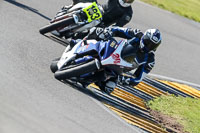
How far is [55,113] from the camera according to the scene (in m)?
7.47

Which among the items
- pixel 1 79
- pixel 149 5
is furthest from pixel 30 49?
pixel 149 5

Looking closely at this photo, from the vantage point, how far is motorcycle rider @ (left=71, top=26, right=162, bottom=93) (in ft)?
28.7

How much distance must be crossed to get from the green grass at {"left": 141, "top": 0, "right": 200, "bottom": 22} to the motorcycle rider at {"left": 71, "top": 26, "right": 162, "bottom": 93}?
924cm

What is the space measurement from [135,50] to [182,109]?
2.44 metres

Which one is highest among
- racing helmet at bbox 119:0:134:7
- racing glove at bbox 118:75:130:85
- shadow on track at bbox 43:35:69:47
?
racing helmet at bbox 119:0:134:7

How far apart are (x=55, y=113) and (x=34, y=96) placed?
537mm

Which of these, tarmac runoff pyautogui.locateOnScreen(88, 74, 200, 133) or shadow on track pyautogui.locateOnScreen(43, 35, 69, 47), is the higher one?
shadow on track pyautogui.locateOnScreen(43, 35, 69, 47)

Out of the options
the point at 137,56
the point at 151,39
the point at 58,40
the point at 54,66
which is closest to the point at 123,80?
the point at 137,56

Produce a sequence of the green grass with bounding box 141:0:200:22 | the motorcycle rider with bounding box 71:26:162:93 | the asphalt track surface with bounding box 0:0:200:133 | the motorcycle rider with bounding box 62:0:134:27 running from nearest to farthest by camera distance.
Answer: the asphalt track surface with bounding box 0:0:200:133, the motorcycle rider with bounding box 71:26:162:93, the motorcycle rider with bounding box 62:0:134:27, the green grass with bounding box 141:0:200:22

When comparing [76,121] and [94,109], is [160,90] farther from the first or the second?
[76,121]

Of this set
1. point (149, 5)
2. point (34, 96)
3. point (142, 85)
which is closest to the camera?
point (34, 96)

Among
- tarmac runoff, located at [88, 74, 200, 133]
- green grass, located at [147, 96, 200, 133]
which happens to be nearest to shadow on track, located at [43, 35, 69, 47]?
tarmac runoff, located at [88, 74, 200, 133]

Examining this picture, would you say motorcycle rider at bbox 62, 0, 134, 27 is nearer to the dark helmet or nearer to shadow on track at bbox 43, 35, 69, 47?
shadow on track at bbox 43, 35, 69, 47

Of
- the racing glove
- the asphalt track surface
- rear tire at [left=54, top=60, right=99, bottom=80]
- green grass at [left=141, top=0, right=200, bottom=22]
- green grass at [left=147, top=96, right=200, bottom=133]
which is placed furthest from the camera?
green grass at [left=141, top=0, right=200, bottom=22]
